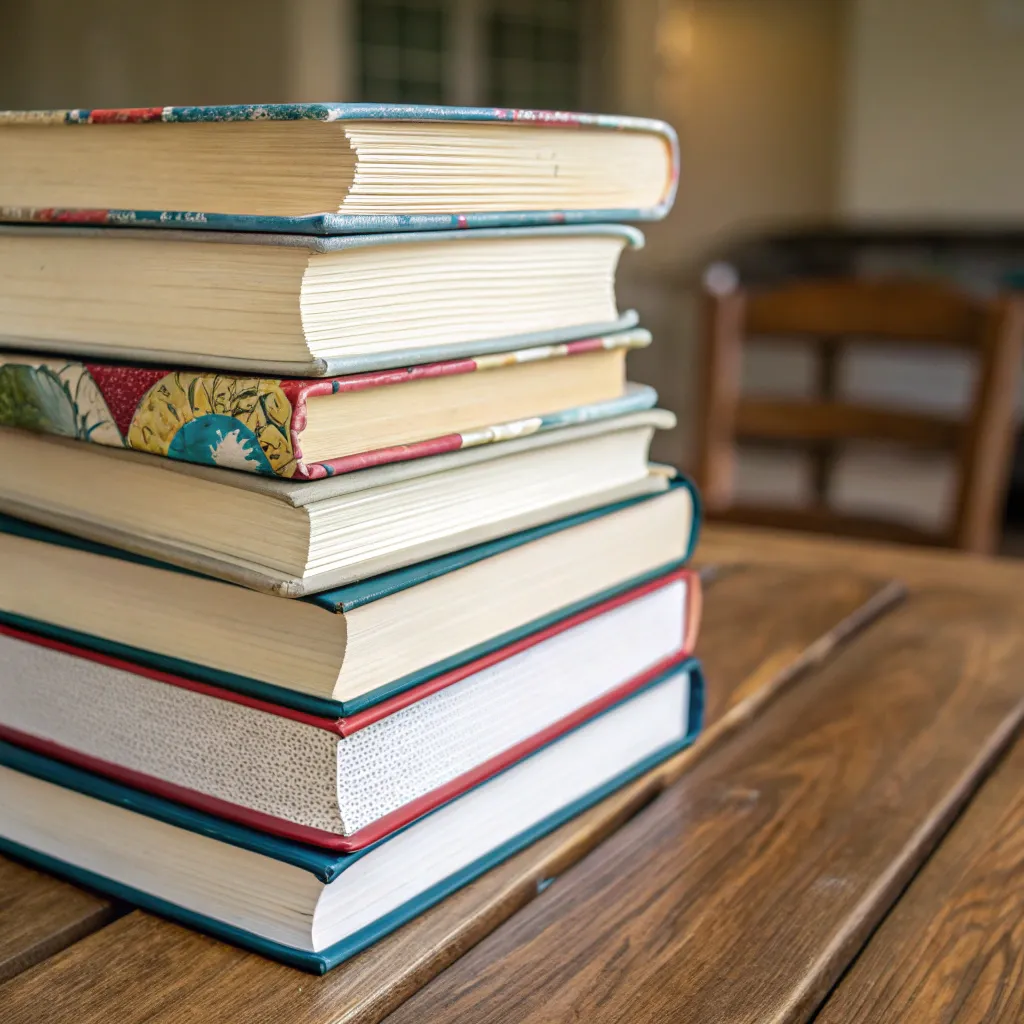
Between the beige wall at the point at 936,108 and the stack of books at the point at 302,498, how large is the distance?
4.67 m

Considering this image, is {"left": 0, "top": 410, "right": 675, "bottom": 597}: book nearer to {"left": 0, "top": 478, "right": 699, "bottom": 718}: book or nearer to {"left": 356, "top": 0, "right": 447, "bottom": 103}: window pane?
{"left": 0, "top": 478, "right": 699, "bottom": 718}: book

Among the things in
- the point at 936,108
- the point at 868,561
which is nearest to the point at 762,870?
the point at 868,561

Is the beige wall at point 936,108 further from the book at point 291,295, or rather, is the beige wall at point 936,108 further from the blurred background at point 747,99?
the book at point 291,295

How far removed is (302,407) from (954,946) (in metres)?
0.28

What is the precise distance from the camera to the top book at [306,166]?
0.36 m

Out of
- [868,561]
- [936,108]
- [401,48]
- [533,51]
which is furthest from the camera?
[533,51]


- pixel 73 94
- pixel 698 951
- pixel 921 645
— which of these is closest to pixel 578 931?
pixel 698 951

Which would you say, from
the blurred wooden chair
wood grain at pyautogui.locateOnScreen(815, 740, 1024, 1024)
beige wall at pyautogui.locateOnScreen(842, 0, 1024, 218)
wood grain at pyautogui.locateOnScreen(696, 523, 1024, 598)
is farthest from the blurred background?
wood grain at pyautogui.locateOnScreen(815, 740, 1024, 1024)

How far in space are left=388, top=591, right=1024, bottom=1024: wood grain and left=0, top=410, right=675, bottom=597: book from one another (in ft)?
0.44

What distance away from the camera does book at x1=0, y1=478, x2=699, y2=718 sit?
37 centimetres

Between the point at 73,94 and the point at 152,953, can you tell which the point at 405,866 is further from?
the point at 73,94

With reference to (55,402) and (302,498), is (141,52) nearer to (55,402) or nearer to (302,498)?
(55,402)

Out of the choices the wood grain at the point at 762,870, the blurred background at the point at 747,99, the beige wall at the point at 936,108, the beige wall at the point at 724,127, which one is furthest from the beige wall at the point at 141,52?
the wood grain at the point at 762,870

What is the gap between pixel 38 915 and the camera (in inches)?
16.1
